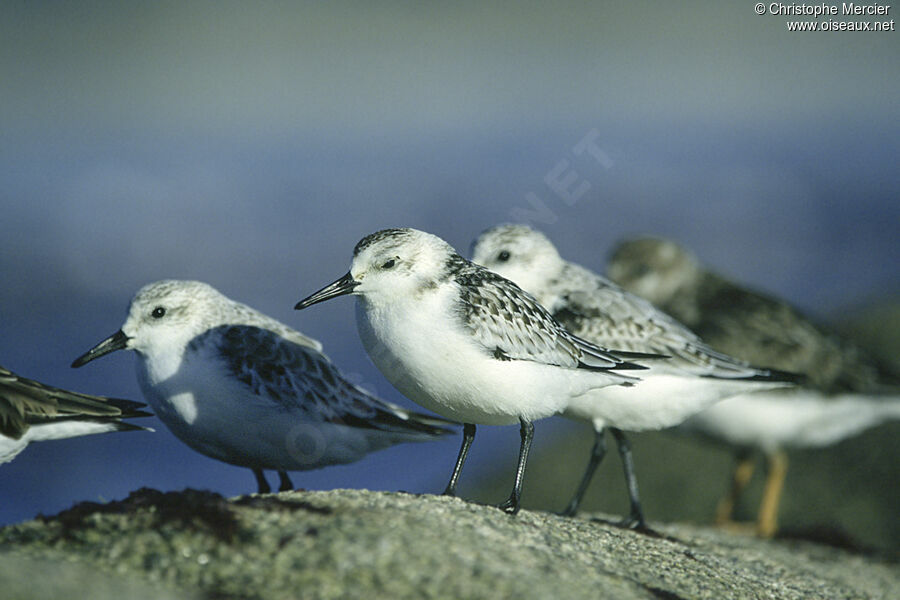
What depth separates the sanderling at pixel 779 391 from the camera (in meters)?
10.3

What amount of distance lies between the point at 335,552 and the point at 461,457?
7.33 feet

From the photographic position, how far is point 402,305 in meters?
6.07

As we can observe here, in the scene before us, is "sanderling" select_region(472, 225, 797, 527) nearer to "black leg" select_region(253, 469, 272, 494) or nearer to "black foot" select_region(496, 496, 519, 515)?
"black foot" select_region(496, 496, 519, 515)

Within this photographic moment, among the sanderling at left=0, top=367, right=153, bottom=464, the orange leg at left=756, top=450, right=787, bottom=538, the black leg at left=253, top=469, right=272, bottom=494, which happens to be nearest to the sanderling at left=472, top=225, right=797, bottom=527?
the black leg at left=253, top=469, right=272, bottom=494

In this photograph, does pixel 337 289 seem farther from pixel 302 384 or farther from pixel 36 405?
pixel 36 405

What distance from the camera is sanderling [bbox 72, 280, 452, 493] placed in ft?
23.7

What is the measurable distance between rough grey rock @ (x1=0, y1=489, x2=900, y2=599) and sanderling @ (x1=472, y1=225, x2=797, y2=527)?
183cm

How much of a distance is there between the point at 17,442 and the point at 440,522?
3070 mm

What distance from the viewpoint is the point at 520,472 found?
629cm

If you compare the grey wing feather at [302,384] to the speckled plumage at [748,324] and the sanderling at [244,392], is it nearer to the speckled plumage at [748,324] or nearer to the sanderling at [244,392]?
the sanderling at [244,392]

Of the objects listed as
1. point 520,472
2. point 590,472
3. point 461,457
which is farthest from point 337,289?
point 590,472

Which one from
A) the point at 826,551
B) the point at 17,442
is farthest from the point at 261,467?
the point at 826,551

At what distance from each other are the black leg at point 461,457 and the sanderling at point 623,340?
1.08 meters

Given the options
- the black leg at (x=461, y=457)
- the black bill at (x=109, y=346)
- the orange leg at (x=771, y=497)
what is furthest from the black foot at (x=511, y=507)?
the orange leg at (x=771, y=497)
